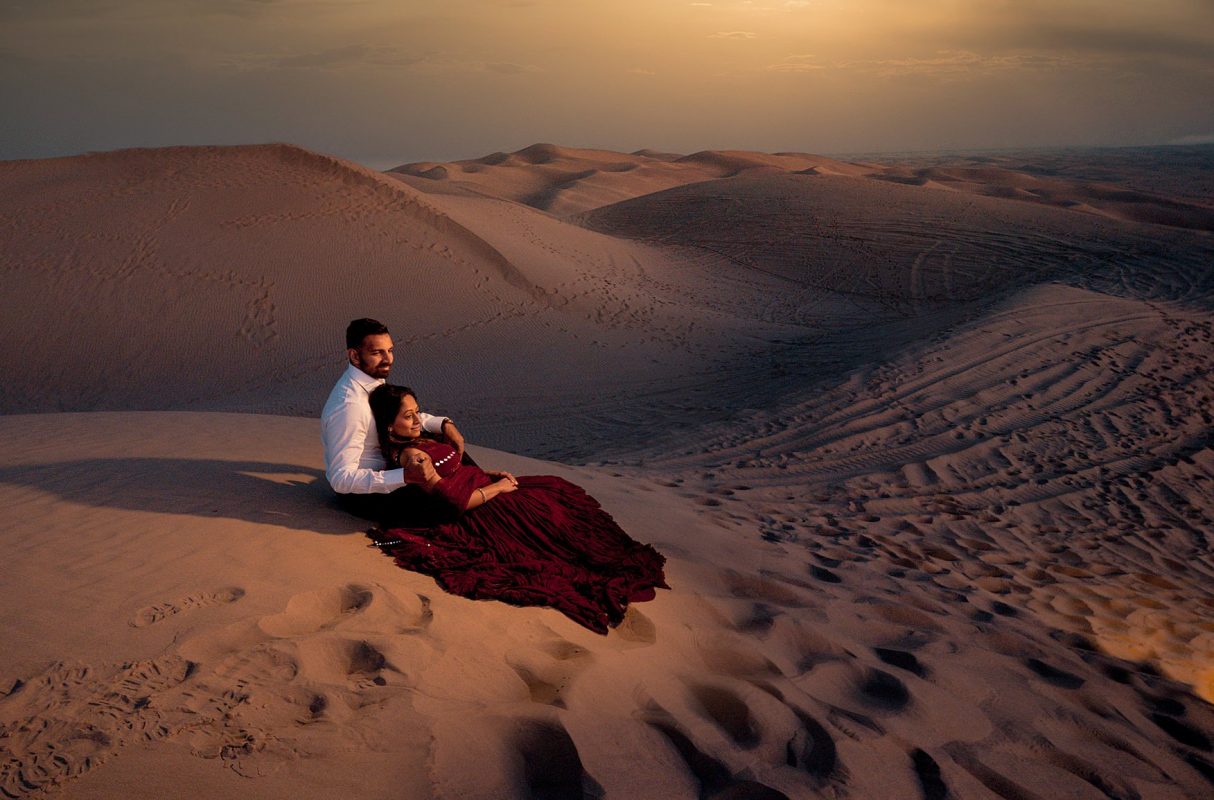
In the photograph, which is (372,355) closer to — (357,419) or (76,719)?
(357,419)

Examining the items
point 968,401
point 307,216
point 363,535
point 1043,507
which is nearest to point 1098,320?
point 968,401

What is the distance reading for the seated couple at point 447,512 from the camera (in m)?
4.13

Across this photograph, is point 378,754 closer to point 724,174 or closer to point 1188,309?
point 1188,309

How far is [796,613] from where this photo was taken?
4.59 m

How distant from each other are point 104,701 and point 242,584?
0.97 meters

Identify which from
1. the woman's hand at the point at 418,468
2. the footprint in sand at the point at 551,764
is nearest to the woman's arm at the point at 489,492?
the woman's hand at the point at 418,468

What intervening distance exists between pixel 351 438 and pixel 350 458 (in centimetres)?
10

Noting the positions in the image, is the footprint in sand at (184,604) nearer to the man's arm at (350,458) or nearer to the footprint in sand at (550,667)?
the man's arm at (350,458)

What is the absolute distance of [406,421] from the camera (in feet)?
14.4

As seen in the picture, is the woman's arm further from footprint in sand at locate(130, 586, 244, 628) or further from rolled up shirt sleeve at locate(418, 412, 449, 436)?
footprint in sand at locate(130, 586, 244, 628)

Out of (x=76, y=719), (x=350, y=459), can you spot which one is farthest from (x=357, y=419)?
(x=76, y=719)

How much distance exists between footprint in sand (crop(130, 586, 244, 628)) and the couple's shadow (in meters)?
0.78

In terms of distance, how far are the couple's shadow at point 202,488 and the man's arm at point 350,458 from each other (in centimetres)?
32

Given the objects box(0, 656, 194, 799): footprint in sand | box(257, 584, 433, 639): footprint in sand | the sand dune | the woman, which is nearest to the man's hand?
the woman
